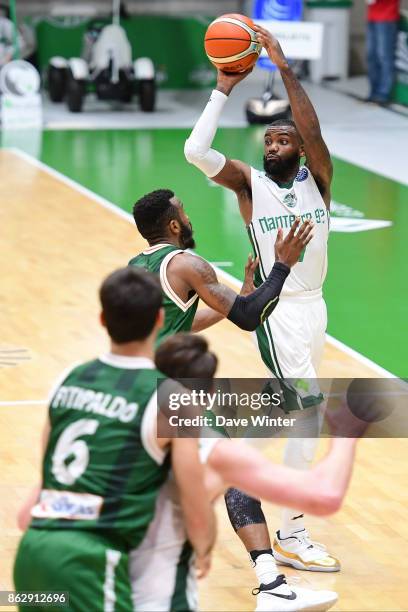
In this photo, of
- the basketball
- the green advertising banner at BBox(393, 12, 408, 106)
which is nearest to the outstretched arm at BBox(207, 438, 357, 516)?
the basketball

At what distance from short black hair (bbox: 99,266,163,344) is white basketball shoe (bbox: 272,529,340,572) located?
2.81m

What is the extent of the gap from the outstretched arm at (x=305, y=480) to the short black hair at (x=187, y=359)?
1.21ft

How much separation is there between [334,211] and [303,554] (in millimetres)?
8294

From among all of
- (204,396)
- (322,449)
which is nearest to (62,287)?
(322,449)

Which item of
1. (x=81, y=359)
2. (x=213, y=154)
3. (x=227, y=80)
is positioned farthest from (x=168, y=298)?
(x=81, y=359)

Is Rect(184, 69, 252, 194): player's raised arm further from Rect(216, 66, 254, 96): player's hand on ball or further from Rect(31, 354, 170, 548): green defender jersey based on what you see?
Rect(31, 354, 170, 548): green defender jersey

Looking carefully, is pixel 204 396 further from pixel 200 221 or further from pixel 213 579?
pixel 200 221

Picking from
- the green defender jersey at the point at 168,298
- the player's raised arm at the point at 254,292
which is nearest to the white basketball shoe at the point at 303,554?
the green defender jersey at the point at 168,298

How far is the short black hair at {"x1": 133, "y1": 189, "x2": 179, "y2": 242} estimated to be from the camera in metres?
5.98

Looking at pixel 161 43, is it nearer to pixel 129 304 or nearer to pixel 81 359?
pixel 81 359

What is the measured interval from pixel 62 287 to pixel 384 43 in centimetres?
1049

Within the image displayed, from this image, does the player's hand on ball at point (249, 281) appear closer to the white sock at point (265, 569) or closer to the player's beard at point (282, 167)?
the player's beard at point (282, 167)

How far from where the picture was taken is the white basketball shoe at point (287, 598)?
5.96 metres

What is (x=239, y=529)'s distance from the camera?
6.21 m
